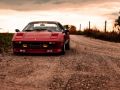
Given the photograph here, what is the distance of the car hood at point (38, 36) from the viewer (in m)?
16.6

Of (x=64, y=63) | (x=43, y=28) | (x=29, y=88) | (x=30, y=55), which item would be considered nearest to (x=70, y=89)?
(x=29, y=88)

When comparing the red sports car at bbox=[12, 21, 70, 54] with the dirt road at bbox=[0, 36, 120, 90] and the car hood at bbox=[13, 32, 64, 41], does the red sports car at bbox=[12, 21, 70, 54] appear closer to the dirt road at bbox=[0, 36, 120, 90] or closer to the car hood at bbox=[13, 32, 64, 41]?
the car hood at bbox=[13, 32, 64, 41]

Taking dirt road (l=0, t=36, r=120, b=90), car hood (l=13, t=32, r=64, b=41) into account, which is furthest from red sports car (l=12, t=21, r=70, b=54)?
dirt road (l=0, t=36, r=120, b=90)

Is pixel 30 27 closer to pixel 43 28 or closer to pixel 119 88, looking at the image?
pixel 43 28

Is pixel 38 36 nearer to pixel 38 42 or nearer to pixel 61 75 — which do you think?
pixel 38 42

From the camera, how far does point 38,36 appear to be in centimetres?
1686

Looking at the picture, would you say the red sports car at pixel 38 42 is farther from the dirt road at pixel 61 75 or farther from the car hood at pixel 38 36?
the dirt road at pixel 61 75

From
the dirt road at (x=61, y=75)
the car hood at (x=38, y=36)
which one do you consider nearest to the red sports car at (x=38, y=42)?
the car hood at (x=38, y=36)

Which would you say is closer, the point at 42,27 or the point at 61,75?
the point at 61,75

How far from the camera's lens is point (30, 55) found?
16.4 metres

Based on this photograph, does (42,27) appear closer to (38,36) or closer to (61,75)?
→ (38,36)

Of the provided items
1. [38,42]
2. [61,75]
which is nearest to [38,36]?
[38,42]

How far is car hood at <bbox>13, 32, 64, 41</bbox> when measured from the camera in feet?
54.5

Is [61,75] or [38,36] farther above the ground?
[38,36]
